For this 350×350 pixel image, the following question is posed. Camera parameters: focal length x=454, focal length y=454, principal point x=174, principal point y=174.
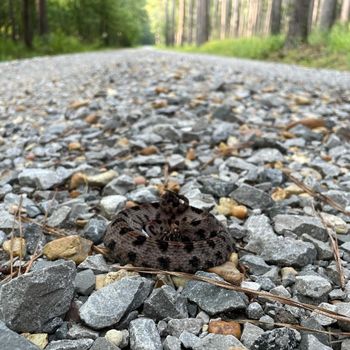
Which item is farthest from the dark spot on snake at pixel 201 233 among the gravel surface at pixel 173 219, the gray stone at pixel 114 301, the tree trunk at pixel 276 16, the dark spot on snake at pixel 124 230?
the tree trunk at pixel 276 16

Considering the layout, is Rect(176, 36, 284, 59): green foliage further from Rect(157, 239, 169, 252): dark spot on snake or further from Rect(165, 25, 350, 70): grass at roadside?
Rect(157, 239, 169, 252): dark spot on snake

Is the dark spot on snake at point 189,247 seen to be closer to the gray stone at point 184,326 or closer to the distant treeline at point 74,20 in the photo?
the gray stone at point 184,326

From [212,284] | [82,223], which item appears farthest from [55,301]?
[82,223]

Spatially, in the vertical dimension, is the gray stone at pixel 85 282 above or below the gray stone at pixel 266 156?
above

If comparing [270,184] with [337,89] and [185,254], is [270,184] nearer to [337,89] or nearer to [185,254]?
[185,254]

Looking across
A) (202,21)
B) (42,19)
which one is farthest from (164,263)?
(202,21)

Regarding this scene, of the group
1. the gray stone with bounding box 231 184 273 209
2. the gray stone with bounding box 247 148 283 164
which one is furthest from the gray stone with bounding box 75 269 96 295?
the gray stone with bounding box 247 148 283 164

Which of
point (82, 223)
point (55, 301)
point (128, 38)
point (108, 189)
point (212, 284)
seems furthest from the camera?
point (128, 38)
